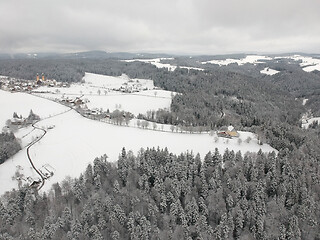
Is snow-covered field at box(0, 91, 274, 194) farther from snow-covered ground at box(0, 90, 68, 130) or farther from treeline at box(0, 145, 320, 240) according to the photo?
snow-covered ground at box(0, 90, 68, 130)

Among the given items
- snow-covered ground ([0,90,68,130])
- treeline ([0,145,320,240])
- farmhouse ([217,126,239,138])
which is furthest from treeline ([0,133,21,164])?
farmhouse ([217,126,239,138])

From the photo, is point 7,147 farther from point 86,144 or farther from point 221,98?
point 221,98

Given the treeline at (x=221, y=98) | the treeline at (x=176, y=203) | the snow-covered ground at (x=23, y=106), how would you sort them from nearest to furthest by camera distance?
the treeline at (x=176, y=203) → the treeline at (x=221, y=98) → the snow-covered ground at (x=23, y=106)

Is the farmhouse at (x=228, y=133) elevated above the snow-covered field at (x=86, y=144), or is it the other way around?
the farmhouse at (x=228, y=133)

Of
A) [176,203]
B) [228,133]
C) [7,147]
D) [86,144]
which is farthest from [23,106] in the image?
[176,203]

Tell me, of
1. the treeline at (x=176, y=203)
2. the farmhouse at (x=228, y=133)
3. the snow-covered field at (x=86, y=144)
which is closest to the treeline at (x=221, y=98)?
the farmhouse at (x=228, y=133)

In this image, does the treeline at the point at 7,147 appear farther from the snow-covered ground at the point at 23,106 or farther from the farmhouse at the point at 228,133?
the farmhouse at the point at 228,133
